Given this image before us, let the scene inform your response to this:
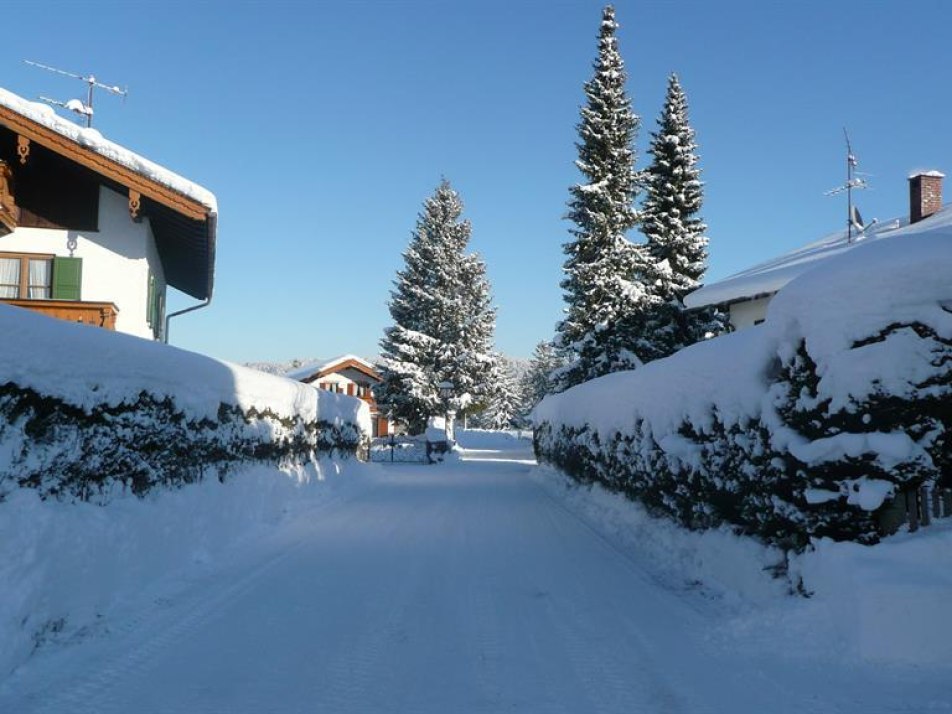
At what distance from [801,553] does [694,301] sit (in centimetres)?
1650

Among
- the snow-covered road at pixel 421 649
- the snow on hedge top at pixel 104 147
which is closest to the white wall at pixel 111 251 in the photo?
the snow on hedge top at pixel 104 147

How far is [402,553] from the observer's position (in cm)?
866

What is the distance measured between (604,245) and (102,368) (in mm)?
22211

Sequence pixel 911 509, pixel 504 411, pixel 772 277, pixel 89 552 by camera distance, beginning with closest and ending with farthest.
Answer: pixel 911 509
pixel 89 552
pixel 772 277
pixel 504 411

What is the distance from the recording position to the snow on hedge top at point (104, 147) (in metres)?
13.5

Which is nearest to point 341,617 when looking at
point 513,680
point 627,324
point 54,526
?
point 513,680

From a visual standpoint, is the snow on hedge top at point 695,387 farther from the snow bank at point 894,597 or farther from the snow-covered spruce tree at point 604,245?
the snow-covered spruce tree at point 604,245

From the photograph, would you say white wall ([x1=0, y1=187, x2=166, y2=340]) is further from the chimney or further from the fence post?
the chimney

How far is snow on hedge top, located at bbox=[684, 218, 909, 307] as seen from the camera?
17.8 metres

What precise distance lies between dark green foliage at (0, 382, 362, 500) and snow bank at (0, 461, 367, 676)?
0.54 ft

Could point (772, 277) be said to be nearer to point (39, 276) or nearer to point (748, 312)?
point (748, 312)

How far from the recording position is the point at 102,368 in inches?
243

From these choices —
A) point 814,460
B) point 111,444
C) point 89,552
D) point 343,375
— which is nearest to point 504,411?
point 343,375

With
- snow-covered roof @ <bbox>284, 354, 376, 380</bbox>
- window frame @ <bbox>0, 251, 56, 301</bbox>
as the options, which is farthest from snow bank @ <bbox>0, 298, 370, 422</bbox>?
snow-covered roof @ <bbox>284, 354, 376, 380</bbox>
